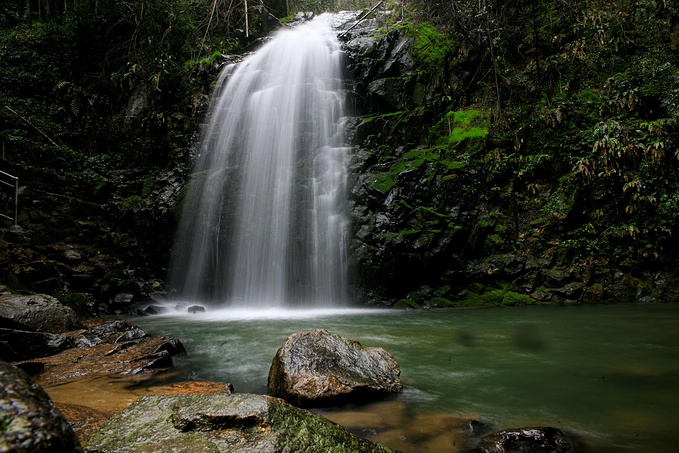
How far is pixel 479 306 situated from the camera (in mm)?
9875

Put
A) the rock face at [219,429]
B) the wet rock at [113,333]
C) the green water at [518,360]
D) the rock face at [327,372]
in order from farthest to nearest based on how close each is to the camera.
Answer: the wet rock at [113,333] → the rock face at [327,372] → the green water at [518,360] → the rock face at [219,429]

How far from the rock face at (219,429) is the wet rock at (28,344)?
341 centimetres

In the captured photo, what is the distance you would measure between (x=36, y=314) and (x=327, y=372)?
5.08m

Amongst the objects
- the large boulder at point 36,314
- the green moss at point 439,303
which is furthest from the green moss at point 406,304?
the large boulder at point 36,314

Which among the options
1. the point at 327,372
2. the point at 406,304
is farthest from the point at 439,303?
the point at 327,372

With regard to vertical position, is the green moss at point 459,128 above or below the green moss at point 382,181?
above

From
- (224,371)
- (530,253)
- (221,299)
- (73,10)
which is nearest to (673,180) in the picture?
(530,253)

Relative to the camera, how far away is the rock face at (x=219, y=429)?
181cm

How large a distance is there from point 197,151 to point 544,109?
A: 12970mm

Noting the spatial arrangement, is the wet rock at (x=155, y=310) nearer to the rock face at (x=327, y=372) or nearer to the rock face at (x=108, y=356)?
the rock face at (x=108, y=356)

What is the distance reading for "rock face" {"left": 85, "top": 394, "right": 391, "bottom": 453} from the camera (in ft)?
5.93

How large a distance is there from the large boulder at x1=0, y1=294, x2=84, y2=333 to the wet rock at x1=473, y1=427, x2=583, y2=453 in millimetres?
6148

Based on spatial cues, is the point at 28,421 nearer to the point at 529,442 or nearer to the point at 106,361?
the point at 529,442

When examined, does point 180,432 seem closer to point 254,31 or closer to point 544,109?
point 544,109
